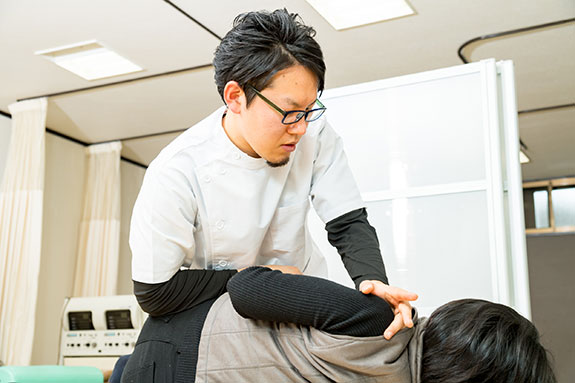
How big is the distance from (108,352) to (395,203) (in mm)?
2506

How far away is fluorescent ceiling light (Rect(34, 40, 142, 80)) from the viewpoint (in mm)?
3924

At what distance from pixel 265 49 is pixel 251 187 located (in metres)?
0.30

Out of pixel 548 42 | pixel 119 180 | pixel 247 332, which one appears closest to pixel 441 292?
pixel 247 332

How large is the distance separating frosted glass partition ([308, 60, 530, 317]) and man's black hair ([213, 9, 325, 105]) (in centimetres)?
123

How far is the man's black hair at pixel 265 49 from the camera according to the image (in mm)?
Result: 1178

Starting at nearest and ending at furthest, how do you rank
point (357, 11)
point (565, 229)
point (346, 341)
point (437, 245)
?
point (346, 341), point (437, 245), point (357, 11), point (565, 229)

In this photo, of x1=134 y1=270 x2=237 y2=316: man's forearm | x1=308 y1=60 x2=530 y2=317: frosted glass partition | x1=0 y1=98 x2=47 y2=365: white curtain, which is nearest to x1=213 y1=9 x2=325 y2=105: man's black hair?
x1=134 y1=270 x2=237 y2=316: man's forearm

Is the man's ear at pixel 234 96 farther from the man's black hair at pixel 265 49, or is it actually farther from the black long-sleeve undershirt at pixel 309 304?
the black long-sleeve undershirt at pixel 309 304

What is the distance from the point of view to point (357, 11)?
349 cm

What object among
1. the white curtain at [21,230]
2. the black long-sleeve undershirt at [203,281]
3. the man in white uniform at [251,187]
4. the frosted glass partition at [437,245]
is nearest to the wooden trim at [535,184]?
the white curtain at [21,230]

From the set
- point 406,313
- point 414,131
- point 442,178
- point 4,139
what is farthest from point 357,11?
point 4,139

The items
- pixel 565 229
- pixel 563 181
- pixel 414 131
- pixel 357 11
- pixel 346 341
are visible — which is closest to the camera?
pixel 346 341

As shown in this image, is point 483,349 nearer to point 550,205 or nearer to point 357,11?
point 357,11

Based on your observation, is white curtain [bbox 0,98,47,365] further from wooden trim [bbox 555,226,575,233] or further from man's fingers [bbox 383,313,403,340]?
wooden trim [bbox 555,226,575,233]
